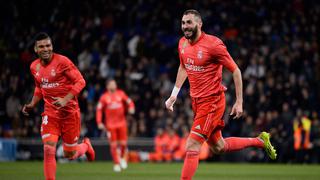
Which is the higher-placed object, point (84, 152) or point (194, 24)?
point (194, 24)

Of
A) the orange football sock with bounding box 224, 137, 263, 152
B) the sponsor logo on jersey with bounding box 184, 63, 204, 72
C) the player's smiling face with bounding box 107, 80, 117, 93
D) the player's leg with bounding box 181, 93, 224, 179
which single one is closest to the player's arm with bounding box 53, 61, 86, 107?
the sponsor logo on jersey with bounding box 184, 63, 204, 72

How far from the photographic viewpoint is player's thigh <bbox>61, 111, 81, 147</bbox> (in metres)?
11.6

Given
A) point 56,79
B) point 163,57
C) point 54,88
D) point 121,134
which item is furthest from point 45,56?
point 163,57

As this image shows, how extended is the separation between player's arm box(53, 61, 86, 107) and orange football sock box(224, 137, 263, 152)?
7.78ft

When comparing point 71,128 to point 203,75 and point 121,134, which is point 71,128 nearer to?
point 203,75

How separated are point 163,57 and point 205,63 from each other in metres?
15.8

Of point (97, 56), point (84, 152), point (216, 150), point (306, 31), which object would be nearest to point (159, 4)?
point (97, 56)

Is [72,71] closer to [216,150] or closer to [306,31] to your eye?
[216,150]

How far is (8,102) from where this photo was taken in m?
24.8

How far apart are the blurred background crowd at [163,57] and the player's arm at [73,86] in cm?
1262

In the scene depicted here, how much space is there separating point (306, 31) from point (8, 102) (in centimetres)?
1063

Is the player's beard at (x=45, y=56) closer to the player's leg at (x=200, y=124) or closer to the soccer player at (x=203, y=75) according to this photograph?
the soccer player at (x=203, y=75)

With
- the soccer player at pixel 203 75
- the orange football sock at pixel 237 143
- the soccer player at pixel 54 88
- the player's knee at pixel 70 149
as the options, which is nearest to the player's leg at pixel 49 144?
the soccer player at pixel 54 88

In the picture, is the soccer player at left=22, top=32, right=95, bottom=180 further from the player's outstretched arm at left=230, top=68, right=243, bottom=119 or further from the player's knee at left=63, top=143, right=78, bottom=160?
the player's outstretched arm at left=230, top=68, right=243, bottom=119
